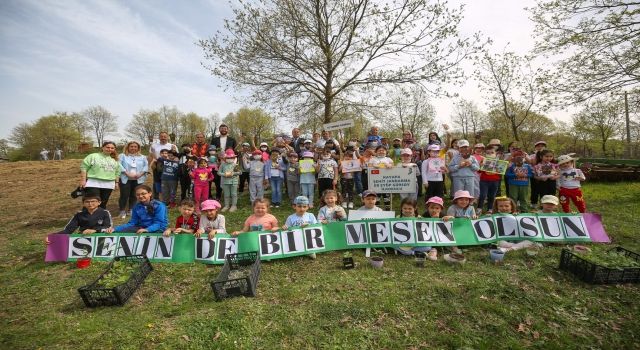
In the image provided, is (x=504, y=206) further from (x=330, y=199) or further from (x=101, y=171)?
(x=101, y=171)

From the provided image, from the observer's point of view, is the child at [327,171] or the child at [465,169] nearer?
the child at [465,169]

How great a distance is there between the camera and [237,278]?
431cm

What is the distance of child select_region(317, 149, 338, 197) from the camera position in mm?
9156

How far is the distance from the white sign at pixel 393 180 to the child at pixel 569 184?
371cm

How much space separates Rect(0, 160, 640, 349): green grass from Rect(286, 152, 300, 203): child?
14.8 ft

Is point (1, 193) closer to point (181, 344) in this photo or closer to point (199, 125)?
point (181, 344)

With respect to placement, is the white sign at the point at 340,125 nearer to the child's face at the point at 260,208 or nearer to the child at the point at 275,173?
the child at the point at 275,173

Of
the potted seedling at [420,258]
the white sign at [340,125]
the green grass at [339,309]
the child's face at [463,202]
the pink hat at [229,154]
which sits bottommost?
the green grass at [339,309]

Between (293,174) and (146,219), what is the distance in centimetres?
471

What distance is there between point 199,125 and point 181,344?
7693cm

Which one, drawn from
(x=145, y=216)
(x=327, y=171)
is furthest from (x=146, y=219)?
(x=327, y=171)

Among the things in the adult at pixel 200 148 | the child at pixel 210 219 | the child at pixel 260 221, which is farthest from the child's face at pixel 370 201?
the adult at pixel 200 148

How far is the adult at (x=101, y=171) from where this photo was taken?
7.50 m

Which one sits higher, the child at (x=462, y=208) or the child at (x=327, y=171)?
the child at (x=327, y=171)
